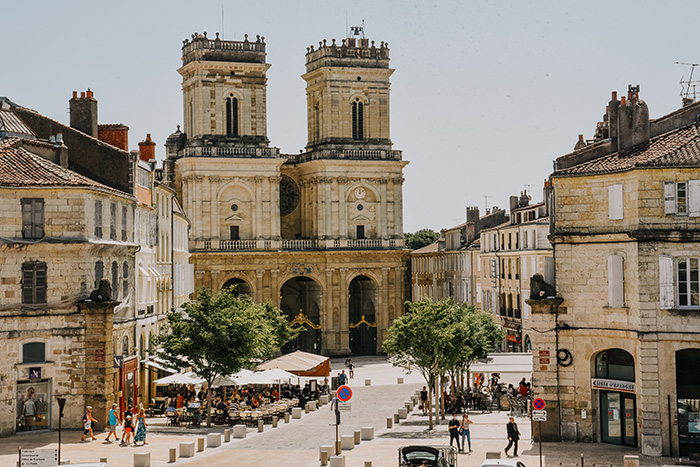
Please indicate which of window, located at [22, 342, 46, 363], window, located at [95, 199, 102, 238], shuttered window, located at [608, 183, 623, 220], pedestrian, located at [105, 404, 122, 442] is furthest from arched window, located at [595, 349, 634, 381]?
window, located at [22, 342, 46, 363]

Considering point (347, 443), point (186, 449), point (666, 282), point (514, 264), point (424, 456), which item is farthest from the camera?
point (514, 264)

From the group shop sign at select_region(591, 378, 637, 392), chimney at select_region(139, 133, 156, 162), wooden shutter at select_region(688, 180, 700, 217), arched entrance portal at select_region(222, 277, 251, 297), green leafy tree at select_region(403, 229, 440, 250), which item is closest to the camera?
wooden shutter at select_region(688, 180, 700, 217)

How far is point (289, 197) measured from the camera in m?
98.1

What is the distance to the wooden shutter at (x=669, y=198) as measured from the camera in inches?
1387

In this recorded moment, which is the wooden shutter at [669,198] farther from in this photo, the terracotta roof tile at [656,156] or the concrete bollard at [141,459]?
the concrete bollard at [141,459]

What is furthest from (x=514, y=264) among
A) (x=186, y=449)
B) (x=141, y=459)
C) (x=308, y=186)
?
(x=141, y=459)

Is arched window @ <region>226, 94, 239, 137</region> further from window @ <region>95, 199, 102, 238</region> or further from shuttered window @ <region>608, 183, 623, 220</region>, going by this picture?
shuttered window @ <region>608, 183, 623, 220</region>

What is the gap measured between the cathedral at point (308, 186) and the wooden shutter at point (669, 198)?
181ft

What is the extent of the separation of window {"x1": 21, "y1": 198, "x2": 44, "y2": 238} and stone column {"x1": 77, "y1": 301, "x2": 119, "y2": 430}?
3075 millimetres

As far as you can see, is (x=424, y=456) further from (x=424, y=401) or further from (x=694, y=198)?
(x=424, y=401)

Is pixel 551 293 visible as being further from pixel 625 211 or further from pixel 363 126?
pixel 363 126

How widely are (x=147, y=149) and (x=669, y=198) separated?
31889 millimetres

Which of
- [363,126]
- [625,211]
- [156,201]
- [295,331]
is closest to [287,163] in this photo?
[363,126]

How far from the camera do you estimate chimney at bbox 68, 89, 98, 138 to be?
5059cm
